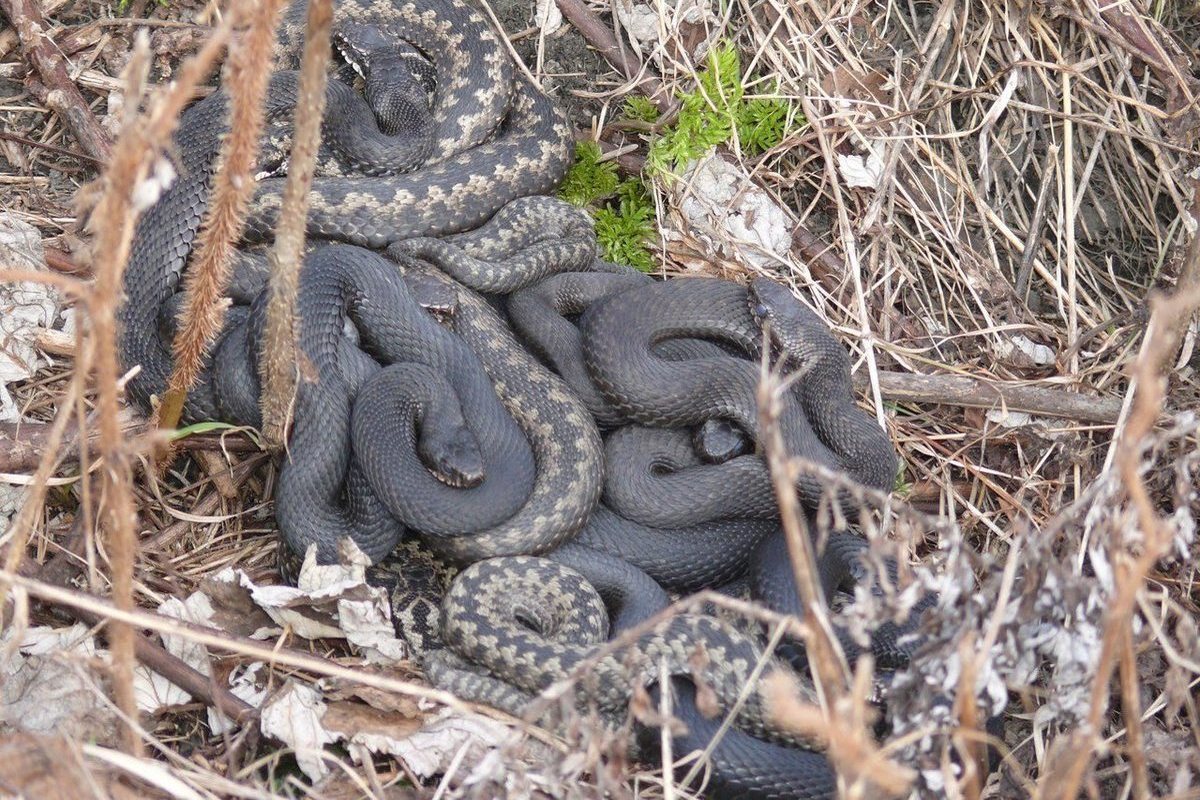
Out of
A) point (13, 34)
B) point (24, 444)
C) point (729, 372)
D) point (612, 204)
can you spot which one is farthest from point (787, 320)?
point (13, 34)

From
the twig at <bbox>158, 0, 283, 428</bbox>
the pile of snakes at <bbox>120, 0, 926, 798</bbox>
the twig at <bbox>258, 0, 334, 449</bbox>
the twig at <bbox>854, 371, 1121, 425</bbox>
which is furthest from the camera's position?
the twig at <bbox>854, 371, 1121, 425</bbox>

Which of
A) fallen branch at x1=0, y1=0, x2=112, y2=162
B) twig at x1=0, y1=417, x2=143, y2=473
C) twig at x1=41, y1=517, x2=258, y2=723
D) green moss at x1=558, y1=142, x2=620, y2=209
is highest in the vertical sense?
fallen branch at x1=0, y1=0, x2=112, y2=162

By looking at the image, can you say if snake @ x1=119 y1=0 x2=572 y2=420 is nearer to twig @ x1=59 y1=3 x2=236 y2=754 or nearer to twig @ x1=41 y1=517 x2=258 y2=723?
twig @ x1=41 y1=517 x2=258 y2=723

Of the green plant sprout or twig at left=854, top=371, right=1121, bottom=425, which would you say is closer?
twig at left=854, top=371, right=1121, bottom=425

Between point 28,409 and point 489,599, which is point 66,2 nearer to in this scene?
point 28,409

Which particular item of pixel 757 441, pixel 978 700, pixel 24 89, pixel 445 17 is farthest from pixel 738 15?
pixel 978 700

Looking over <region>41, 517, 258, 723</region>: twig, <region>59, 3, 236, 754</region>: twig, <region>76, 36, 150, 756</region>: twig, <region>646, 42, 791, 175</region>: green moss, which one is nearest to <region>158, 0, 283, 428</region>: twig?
<region>59, 3, 236, 754</region>: twig

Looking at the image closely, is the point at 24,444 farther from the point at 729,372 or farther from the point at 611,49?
the point at 611,49

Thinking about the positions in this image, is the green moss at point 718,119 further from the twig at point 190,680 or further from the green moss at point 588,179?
the twig at point 190,680
